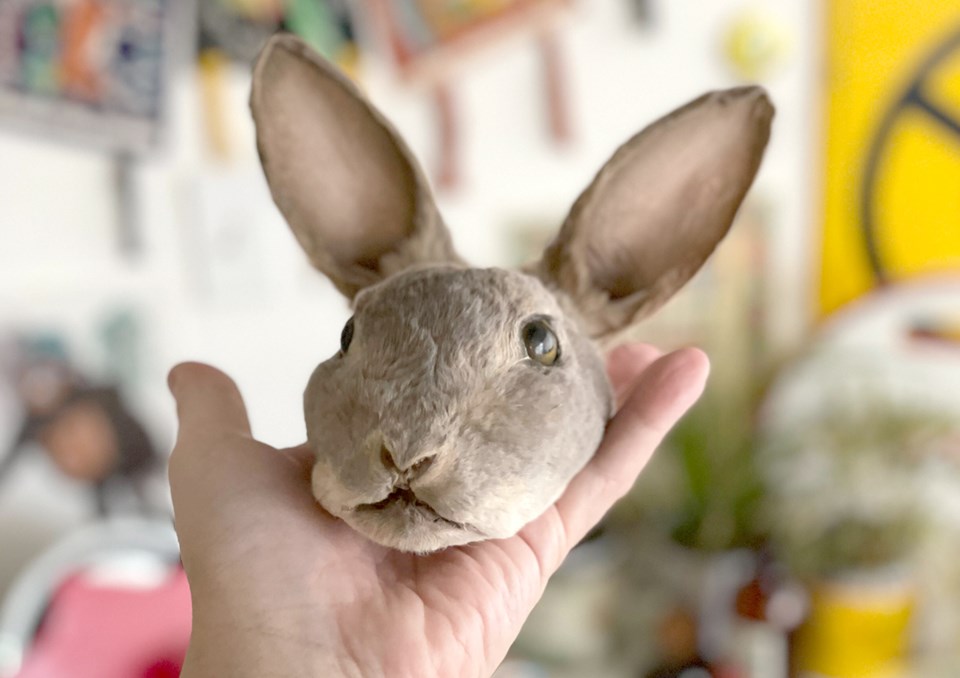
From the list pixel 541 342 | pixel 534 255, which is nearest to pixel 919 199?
pixel 534 255

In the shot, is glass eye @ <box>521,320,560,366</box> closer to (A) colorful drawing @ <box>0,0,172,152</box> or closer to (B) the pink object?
(B) the pink object

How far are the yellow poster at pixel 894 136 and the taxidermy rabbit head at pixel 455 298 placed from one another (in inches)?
58.2

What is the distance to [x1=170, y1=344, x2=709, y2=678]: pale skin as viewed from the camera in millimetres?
673

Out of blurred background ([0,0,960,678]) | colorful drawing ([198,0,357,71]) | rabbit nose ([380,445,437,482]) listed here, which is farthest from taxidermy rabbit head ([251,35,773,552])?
colorful drawing ([198,0,357,71])

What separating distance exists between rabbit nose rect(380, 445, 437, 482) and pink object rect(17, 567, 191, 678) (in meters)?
0.96

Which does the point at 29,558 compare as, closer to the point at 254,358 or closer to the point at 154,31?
the point at 254,358

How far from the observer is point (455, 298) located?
2.04ft

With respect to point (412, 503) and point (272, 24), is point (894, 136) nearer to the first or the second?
point (272, 24)

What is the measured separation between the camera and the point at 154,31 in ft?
5.09

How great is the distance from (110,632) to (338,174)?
997 millimetres

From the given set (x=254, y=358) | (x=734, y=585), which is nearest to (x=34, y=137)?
(x=254, y=358)

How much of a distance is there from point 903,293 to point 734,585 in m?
0.87

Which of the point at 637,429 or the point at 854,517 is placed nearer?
the point at 637,429

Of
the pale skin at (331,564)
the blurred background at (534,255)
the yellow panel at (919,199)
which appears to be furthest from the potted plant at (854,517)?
the pale skin at (331,564)
